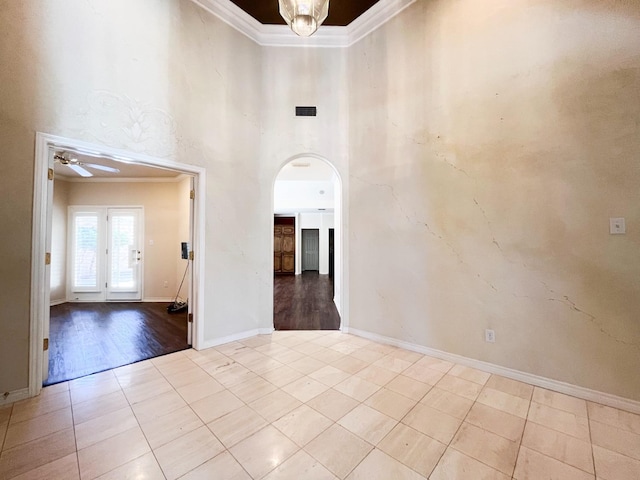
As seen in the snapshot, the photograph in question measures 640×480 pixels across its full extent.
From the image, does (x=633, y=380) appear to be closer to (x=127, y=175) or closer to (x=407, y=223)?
(x=407, y=223)

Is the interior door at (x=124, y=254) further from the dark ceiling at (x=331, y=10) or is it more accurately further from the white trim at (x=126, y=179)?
the dark ceiling at (x=331, y=10)

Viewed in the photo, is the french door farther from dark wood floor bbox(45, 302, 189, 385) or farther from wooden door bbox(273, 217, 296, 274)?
wooden door bbox(273, 217, 296, 274)

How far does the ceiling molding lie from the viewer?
3.16 metres

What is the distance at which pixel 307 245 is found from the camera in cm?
1162

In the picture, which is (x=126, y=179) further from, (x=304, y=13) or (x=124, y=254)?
(x=304, y=13)

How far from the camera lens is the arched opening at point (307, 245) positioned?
4136mm

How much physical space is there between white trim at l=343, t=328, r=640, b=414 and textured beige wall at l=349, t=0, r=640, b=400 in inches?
2.1

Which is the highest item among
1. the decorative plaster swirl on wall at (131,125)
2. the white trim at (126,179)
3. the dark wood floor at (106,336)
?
the white trim at (126,179)

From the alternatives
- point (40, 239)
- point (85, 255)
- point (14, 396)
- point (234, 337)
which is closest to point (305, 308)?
point (234, 337)

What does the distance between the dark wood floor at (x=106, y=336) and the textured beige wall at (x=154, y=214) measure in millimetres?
660

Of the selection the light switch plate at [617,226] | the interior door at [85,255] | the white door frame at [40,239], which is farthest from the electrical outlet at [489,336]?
the interior door at [85,255]

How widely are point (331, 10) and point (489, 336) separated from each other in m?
4.25

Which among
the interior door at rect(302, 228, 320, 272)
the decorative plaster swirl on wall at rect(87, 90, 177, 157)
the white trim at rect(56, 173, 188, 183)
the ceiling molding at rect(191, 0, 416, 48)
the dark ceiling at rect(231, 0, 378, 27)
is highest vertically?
the dark ceiling at rect(231, 0, 378, 27)

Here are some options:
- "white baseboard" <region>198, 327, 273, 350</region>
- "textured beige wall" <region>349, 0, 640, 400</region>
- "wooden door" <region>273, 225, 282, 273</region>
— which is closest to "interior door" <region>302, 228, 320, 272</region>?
"wooden door" <region>273, 225, 282, 273</region>
